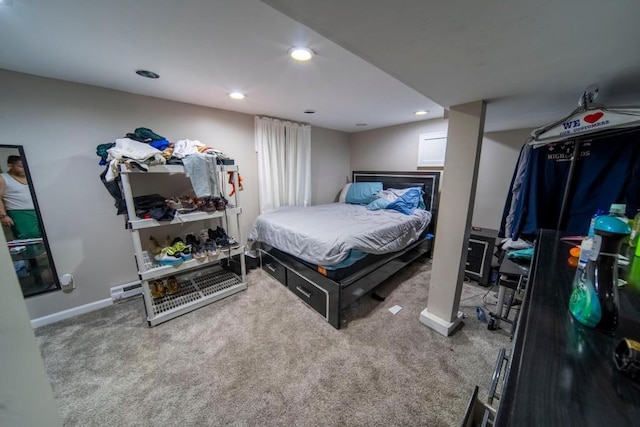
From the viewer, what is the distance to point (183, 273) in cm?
261

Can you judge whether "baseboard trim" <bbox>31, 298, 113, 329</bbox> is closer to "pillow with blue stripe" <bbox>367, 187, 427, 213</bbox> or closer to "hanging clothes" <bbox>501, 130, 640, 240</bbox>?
"pillow with blue stripe" <bbox>367, 187, 427, 213</bbox>

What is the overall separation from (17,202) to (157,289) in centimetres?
125

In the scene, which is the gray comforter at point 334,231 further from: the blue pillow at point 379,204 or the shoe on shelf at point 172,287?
the shoe on shelf at point 172,287

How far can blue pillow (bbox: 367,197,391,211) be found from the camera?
3187 mm

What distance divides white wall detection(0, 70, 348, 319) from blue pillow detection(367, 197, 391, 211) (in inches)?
102

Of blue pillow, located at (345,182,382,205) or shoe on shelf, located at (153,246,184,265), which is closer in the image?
shoe on shelf, located at (153,246,184,265)

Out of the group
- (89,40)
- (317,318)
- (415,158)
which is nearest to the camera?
(89,40)

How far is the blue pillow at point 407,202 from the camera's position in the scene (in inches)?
119

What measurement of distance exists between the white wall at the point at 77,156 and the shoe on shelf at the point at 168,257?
1.96 ft

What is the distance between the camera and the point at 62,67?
161cm

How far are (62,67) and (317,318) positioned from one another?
284 cm

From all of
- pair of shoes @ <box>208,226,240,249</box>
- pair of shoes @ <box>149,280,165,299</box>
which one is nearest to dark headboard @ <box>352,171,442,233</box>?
pair of shoes @ <box>208,226,240,249</box>

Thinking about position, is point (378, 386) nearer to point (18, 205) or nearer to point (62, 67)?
point (18, 205)

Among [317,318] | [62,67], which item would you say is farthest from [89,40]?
[317,318]
